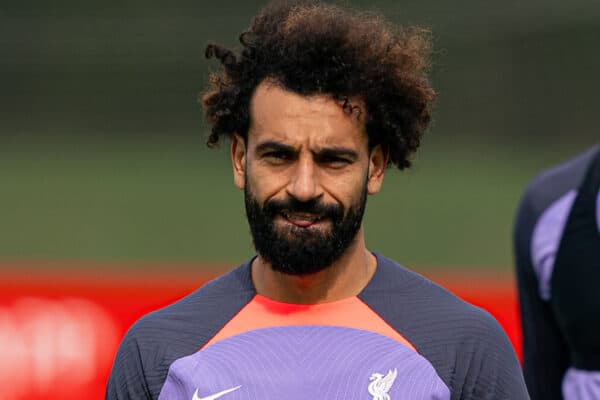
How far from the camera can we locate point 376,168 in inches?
132

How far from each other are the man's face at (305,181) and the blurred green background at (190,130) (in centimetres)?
933

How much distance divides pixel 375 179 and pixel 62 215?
1019 cm

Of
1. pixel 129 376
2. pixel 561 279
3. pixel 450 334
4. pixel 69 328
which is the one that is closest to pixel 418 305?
pixel 450 334

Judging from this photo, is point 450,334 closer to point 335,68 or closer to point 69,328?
point 335,68

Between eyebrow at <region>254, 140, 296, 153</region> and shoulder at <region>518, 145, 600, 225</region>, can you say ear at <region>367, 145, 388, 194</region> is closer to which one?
eyebrow at <region>254, 140, 296, 153</region>

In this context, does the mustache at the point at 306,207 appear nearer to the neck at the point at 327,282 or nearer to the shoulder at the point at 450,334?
the neck at the point at 327,282

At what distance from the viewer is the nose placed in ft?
10.2

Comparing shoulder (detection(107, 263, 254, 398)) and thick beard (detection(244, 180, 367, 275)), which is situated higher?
thick beard (detection(244, 180, 367, 275))

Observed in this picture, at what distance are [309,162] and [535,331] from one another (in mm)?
1346

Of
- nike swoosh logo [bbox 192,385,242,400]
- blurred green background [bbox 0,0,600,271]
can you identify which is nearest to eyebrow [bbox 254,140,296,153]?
nike swoosh logo [bbox 192,385,242,400]

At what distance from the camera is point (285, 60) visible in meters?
3.29

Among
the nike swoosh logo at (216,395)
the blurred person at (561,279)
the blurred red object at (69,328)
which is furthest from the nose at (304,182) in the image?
the blurred red object at (69,328)

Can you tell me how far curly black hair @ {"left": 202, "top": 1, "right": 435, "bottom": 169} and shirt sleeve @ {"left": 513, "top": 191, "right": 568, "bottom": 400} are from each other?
0.88m

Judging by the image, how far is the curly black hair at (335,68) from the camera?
3264 millimetres
